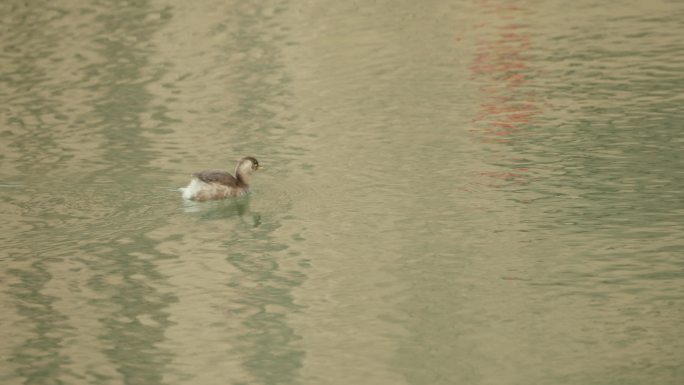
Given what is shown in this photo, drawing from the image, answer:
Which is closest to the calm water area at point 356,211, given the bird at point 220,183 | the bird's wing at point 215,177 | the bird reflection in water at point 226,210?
the bird reflection in water at point 226,210

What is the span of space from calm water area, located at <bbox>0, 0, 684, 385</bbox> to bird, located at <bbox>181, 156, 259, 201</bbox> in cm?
16

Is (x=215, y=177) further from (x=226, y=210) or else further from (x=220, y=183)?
(x=226, y=210)

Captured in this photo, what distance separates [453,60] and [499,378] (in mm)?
11616

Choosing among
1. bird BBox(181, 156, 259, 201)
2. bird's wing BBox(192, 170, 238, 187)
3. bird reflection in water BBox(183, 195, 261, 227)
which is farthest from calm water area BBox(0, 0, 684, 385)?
bird's wing BBox(192, 170, 238, 187)

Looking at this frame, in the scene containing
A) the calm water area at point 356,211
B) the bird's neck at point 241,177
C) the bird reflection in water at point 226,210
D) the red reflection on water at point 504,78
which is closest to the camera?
the calm water area at point 356,211

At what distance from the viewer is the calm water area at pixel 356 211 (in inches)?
363

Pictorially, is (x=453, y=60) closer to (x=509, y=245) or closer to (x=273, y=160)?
(x=273, y=160)

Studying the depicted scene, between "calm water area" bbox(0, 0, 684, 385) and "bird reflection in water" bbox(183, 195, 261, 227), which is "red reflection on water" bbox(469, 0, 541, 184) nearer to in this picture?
"calm water area" bbox(0, 0, 684, 385)

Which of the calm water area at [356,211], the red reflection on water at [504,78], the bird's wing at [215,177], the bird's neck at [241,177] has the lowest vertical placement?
the red reflection on water at [504,78]

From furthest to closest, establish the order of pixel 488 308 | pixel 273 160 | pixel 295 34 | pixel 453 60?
pixel 295 34, pixel 453 60, pixel 273 160, pixel 488 308

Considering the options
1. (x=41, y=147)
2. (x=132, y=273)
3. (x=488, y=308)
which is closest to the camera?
(x=488, y=308)

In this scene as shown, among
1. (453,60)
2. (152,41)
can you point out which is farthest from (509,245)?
(152,41)

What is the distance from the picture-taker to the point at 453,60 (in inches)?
776

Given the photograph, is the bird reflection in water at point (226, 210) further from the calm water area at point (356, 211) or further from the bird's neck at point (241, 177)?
the bird's neck at point (241, 177)
